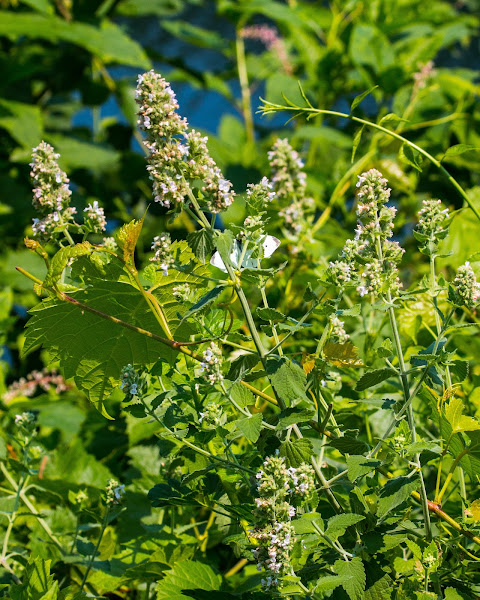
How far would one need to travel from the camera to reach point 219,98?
4141mm

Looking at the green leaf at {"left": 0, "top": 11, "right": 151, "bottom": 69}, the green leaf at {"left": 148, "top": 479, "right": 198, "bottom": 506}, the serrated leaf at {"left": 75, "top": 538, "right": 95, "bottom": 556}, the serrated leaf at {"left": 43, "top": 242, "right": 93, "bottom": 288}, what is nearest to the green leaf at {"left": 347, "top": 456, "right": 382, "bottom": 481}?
the green leaf at {"left": 148, "top": 479, "right": 198, "bottom": 506}

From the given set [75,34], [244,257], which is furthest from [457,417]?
[75,34]

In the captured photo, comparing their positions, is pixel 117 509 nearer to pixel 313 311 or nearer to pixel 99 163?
pixel 313 311

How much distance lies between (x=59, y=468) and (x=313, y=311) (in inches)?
33.5

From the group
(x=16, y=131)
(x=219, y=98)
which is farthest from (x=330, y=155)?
(x=219, y=98)

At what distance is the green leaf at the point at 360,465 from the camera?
668mm

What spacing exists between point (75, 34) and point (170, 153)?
1.82 m

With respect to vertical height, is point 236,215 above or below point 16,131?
below

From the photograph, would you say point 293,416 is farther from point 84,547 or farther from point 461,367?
point 84,547

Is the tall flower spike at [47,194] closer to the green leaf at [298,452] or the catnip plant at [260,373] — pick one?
the catnip plant at [260,373]

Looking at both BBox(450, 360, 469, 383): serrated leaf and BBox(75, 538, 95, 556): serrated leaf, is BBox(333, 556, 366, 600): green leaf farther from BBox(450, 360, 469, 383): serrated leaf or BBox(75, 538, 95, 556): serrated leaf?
BBox(75, 538, 95, 556): serrated leaf

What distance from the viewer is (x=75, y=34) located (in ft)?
7.49

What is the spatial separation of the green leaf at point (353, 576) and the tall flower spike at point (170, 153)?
38 centimetres

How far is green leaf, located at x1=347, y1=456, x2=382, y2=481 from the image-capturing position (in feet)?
2.19
